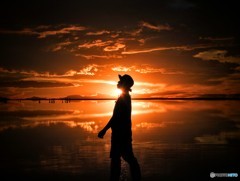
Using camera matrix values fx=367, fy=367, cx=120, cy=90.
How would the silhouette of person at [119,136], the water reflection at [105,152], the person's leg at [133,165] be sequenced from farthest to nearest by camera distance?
the water reflection at [105,152], the silhouette of person at [119,136], the person's leg at [133,165]

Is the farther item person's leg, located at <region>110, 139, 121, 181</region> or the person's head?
the person's head

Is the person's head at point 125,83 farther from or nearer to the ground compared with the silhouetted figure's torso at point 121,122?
farther from the ground

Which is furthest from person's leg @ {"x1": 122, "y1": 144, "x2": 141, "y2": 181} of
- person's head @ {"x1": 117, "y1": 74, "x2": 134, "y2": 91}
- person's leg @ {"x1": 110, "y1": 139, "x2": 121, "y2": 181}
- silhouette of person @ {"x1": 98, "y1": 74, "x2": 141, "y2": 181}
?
person's head @ {"x1": 117, "y1": 74, "x2": 134, "y2": 91}

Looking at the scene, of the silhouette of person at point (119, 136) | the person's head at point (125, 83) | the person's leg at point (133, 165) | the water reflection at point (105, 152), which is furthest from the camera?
the water reflection at point (105, 152)

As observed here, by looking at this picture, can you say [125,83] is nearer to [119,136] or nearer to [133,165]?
[119,136]

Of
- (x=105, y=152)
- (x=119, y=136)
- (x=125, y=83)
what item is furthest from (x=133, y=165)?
(x=105, y=152)

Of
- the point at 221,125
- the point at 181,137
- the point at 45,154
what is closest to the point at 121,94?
the point at 45,154

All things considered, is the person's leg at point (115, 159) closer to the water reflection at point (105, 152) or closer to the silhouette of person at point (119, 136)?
the silhouette of person at point (119, 136)

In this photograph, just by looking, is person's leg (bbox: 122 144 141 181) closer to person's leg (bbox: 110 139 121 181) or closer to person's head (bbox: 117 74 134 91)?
person's leg (bbox: 110 139 121 181)

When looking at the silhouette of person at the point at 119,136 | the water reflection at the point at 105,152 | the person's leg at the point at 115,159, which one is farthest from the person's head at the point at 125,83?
the water reflection at the point at 105,152

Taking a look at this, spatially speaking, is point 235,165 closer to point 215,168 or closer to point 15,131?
point 215,168

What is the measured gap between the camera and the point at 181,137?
15.0m

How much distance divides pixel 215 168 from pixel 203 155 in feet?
5.72

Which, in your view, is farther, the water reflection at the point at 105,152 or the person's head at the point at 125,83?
the water reflection at the point at 105,152
